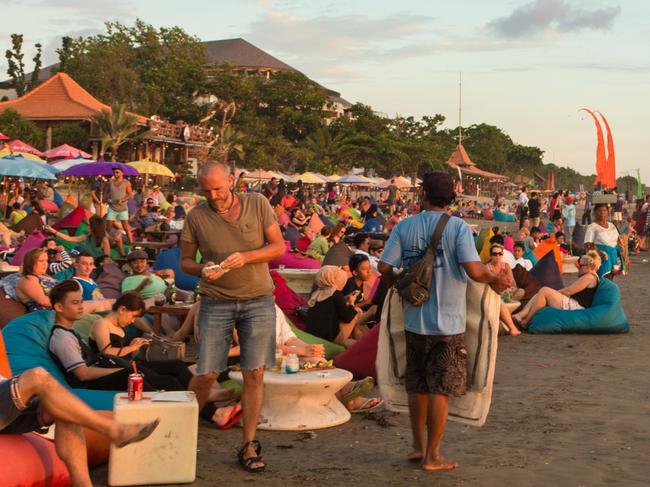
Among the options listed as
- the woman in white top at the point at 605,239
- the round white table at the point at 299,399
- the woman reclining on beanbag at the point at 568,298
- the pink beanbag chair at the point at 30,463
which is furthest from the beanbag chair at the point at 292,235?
the pink beanbag chair at the point at 30,463

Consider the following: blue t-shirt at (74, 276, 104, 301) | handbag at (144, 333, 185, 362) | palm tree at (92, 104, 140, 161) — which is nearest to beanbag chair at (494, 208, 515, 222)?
palm tree at (92, 104, 140, 161)

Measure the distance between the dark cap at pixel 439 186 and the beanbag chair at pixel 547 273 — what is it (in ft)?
26.1

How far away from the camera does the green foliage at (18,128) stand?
4672cm

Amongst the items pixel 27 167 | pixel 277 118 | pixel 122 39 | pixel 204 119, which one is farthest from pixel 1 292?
pixel 122 39

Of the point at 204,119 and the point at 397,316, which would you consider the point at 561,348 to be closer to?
the point at 397,316

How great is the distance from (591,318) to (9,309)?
6049 millimetres

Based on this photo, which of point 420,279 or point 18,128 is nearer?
point 420,279

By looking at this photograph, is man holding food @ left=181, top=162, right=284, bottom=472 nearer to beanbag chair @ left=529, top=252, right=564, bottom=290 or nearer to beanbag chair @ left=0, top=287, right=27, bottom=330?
beanbag chair @ left=0, top=287, right=27, bottom=330

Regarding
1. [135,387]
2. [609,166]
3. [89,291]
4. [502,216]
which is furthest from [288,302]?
[502,216]

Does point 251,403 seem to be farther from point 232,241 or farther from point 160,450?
point 232,241

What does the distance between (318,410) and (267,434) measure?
38 centimetres

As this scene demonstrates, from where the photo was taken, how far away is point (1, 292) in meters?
8.85

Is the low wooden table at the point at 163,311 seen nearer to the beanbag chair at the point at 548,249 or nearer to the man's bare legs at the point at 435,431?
the man's bare legs at the point at 435,431

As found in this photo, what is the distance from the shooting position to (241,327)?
17.9ft
